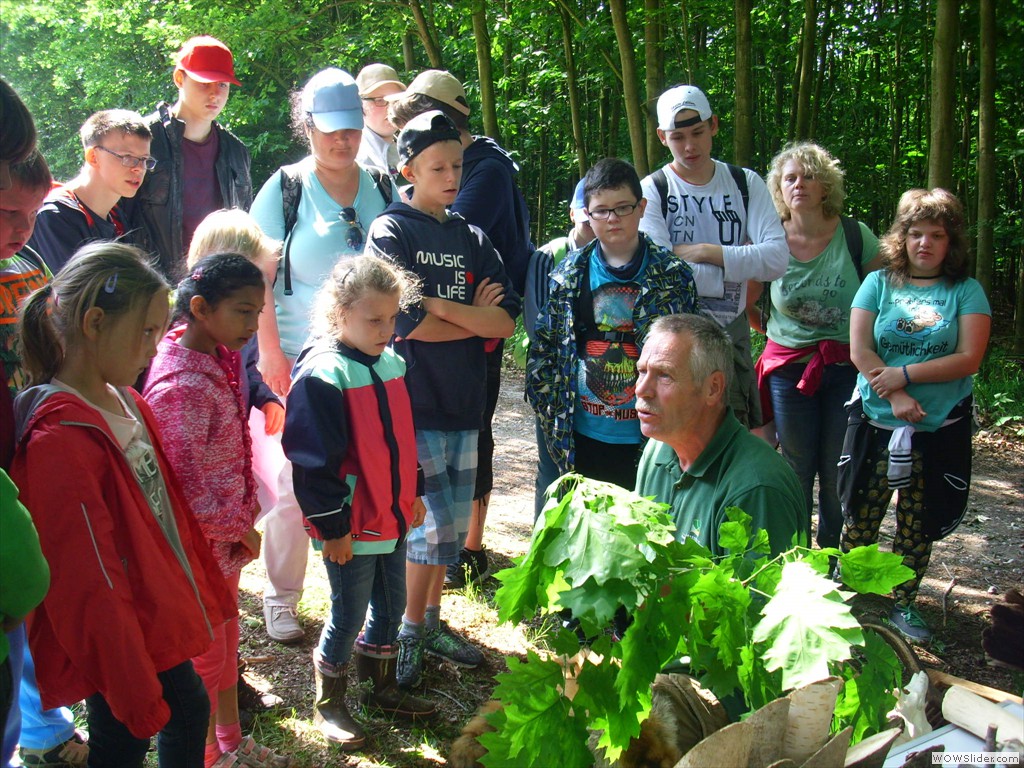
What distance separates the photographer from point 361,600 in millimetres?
3021

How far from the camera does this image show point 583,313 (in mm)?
3643

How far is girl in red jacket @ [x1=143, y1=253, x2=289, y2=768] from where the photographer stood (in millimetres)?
2674

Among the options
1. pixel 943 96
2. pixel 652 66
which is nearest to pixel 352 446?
pixel 943 96

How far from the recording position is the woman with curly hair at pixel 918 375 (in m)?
3.89

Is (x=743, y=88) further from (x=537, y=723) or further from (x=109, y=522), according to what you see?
(x=537, y=723)

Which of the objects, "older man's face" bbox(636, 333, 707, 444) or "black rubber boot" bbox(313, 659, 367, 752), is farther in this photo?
"black rubber boot" bbox(313, 659, 367, 752)

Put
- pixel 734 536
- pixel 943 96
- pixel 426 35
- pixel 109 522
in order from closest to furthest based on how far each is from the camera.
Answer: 1. pixel 734 536
2. pixel 109 522
3. pixel 943 96
4. pixel 426 35

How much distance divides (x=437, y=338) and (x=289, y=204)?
0.91 metres

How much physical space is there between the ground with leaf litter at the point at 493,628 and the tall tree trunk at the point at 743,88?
3291 millimetres

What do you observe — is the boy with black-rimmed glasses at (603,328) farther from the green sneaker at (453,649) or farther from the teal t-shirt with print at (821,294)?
the teal t-shirt with print at (821,294)

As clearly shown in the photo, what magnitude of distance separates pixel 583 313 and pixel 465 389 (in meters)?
0.58

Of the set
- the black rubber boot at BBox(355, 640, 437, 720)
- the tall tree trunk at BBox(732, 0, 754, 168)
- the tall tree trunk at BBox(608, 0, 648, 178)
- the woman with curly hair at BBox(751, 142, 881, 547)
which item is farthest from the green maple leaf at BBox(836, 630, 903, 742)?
the tall tree trunk at BBox(608, 0, 648, 178)

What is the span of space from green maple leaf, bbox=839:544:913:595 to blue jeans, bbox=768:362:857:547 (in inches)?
111

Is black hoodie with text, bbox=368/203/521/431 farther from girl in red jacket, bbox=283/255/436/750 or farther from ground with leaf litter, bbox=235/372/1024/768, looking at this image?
ground with leaf litter, bbox=235/372/1024/768
